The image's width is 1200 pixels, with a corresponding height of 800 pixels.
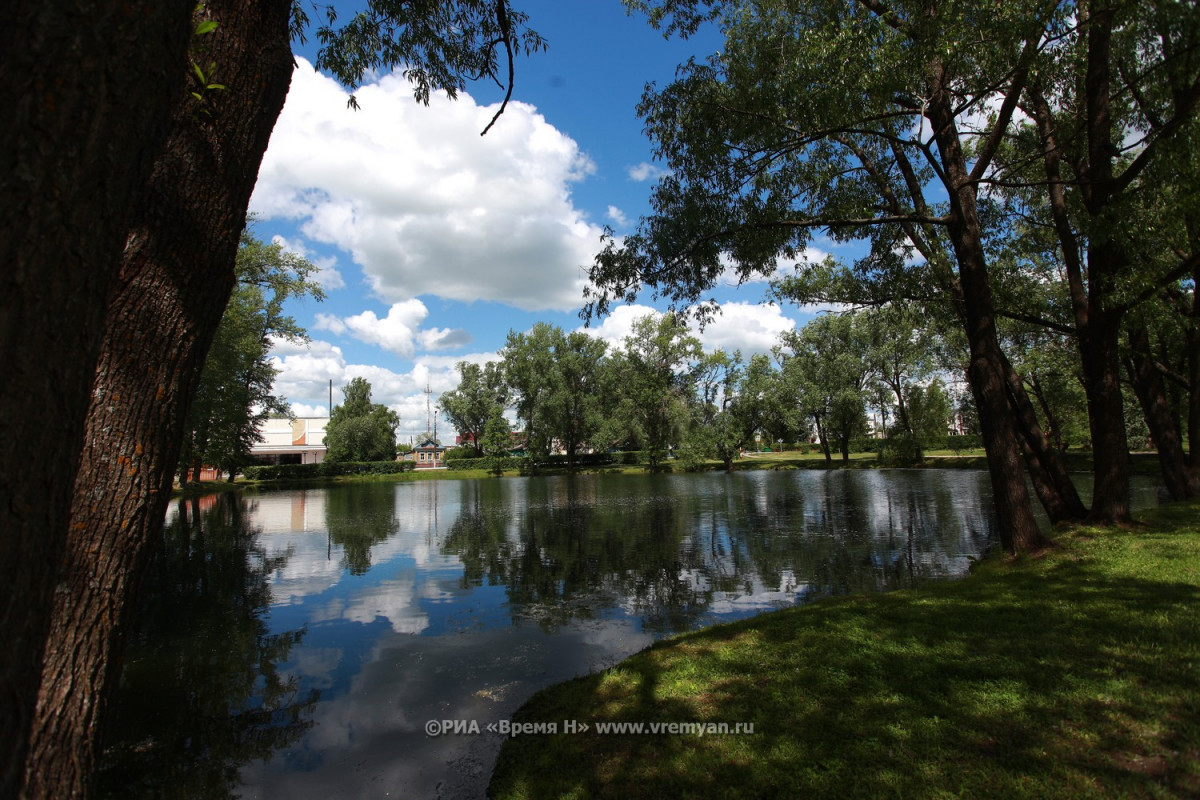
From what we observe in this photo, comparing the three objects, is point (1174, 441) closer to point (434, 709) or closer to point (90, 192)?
point (434, 709)

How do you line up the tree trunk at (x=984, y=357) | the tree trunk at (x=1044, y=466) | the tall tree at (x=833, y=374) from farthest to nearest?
the tall tree at (x=833, y=374), the tree trunk at (x=1044, y=466), the tree trunk at (x=984, y=357)

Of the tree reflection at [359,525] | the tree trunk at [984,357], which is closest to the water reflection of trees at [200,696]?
the tree reflection at [359,525]

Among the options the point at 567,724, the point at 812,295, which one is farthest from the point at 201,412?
the point at 567,724

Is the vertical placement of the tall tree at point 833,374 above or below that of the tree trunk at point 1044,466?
above

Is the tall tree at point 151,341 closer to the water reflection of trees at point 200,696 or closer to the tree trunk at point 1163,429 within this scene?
the water reflection of trees at point 200,696

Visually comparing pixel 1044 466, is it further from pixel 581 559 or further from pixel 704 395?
pixel 704 395

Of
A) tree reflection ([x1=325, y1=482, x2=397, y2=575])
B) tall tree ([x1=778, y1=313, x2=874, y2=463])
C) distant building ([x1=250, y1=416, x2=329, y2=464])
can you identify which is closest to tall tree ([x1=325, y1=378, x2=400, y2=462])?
distant building ([x1=250, y1=416, x2=329, y2=464])


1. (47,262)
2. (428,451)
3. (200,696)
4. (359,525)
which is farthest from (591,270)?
(428,451)

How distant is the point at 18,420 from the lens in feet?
4.27

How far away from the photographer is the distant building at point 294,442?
7962 cm

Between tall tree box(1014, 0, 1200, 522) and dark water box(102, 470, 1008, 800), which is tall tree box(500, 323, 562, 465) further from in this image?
tall tree box(1014, 0, 1200, 522)

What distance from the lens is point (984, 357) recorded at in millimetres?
9461

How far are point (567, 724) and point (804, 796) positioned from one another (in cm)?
202

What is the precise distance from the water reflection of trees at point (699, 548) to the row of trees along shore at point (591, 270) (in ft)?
10.7
